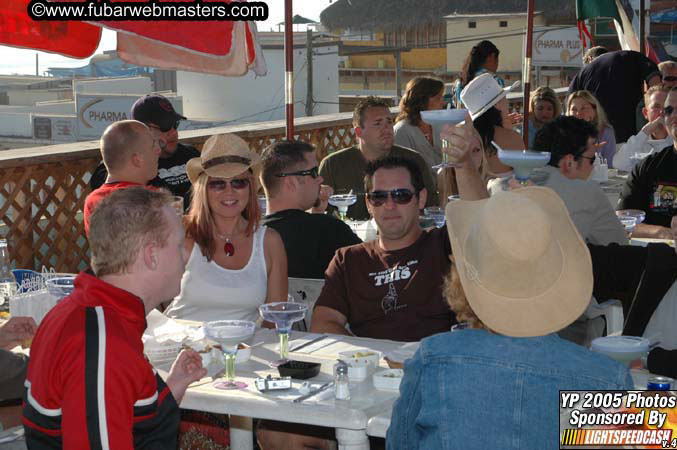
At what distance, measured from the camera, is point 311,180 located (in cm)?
464

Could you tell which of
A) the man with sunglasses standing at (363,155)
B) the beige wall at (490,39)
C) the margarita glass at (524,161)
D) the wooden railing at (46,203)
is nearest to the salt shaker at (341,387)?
the margarita glass at (524,161)

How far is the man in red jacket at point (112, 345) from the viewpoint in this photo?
2.13 meters

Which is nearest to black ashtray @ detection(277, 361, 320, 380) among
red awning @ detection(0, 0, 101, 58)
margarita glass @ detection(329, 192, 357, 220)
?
red awning @ detection(0, 0, 101, 58)

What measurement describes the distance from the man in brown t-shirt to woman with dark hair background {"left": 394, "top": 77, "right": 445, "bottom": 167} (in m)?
3.58

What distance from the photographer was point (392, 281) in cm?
381

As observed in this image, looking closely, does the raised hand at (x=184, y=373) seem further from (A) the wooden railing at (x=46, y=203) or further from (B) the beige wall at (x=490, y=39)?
(B) the beige wall at (x=490, y=39)

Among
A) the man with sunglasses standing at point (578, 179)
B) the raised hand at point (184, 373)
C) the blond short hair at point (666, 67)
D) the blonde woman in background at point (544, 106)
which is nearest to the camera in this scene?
the raised hand at point (184, 373)

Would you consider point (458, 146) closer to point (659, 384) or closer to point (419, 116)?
point (659, 384)

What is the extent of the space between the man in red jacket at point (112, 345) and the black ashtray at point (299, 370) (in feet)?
2.09

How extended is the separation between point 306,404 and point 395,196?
1.35 meters

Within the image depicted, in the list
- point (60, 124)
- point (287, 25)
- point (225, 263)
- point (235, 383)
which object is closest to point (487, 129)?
point (287, 25)

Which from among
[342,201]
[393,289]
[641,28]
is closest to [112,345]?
[393,289]

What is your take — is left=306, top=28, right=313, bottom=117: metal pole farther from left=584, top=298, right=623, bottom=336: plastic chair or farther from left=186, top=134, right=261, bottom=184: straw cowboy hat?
left=584, top=298, right=623, bottom=336: plastic chair

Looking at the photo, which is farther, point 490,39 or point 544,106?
point 490,39
